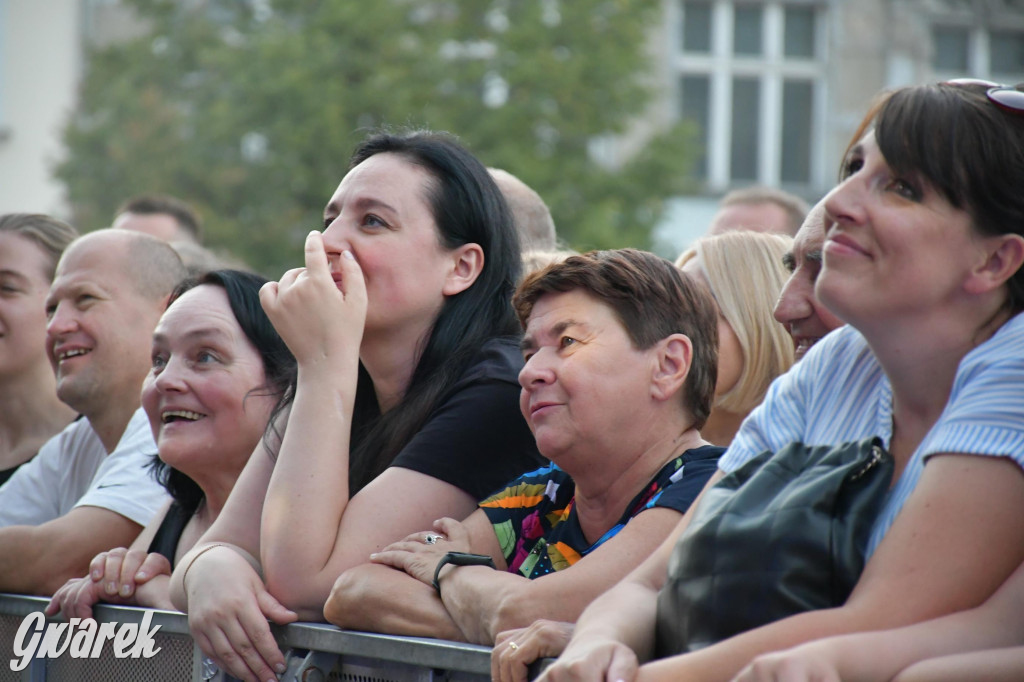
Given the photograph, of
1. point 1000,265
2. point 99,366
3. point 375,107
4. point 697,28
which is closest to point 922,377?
point 1000,265

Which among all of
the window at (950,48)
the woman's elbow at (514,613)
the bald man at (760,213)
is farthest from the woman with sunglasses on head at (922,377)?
the window at (950,48)

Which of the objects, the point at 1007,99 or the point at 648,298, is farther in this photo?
the point at 648,298

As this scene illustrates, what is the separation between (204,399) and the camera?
12.9 feet

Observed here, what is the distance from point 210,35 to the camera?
1711 centimetres

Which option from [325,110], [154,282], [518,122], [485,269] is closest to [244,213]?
[325,110]

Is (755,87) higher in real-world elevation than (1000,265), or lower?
higher

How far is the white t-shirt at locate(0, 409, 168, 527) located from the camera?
432 cm

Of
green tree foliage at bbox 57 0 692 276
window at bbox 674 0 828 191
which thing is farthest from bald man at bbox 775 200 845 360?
window at bbox 674 0 828 191

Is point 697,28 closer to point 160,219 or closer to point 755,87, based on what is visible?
point 755,87

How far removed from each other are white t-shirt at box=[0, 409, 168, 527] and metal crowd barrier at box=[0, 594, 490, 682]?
0.47 meters

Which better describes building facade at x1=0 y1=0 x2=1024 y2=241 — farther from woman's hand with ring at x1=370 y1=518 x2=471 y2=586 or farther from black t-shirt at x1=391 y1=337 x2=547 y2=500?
woman's hand with ring at x1=370 y1=518 x2=471 y2=586

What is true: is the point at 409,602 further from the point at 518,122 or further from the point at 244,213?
the point at 244,213

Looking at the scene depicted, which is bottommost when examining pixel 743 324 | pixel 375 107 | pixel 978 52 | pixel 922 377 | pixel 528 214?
pixel 743 324

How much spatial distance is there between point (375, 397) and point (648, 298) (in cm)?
109
